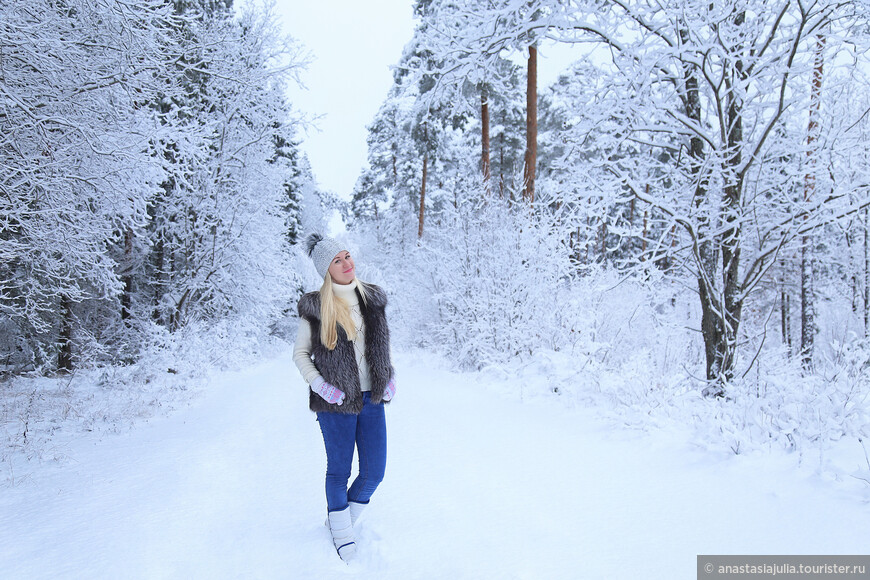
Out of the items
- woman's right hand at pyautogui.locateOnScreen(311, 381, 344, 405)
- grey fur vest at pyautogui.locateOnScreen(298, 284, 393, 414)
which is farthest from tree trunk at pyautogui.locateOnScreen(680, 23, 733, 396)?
woman's right hand at pyautogui.locateOnScreen(311, 381, 344, 405)

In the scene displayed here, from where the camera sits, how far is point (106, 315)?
1303cm

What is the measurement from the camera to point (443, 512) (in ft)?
10.1

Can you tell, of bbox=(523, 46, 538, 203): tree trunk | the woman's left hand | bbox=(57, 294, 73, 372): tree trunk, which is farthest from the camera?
bbox=(523, 46, 538, 203): tree trunk

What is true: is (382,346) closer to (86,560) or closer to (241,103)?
(86,560)

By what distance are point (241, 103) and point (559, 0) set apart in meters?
9.98

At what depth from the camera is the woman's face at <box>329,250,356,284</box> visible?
2.93 meters

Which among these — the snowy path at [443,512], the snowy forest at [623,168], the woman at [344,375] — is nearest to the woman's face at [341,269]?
the woman at [344,375]

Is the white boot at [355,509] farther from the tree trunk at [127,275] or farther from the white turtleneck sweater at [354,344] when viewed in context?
the tree trunk at [127,275]

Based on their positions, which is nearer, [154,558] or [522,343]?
[154,558]

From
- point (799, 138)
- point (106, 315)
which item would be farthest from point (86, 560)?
point (106, 315)

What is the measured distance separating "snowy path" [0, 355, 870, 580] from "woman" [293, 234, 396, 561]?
31cm

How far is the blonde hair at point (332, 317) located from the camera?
9.10ft

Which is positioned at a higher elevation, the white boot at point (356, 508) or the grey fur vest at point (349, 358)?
the grey fur vest at point (349, 358)

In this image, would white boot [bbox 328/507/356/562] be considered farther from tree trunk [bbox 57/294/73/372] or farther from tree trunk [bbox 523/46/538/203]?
tree trunk [bbox 57/294/73/372]
